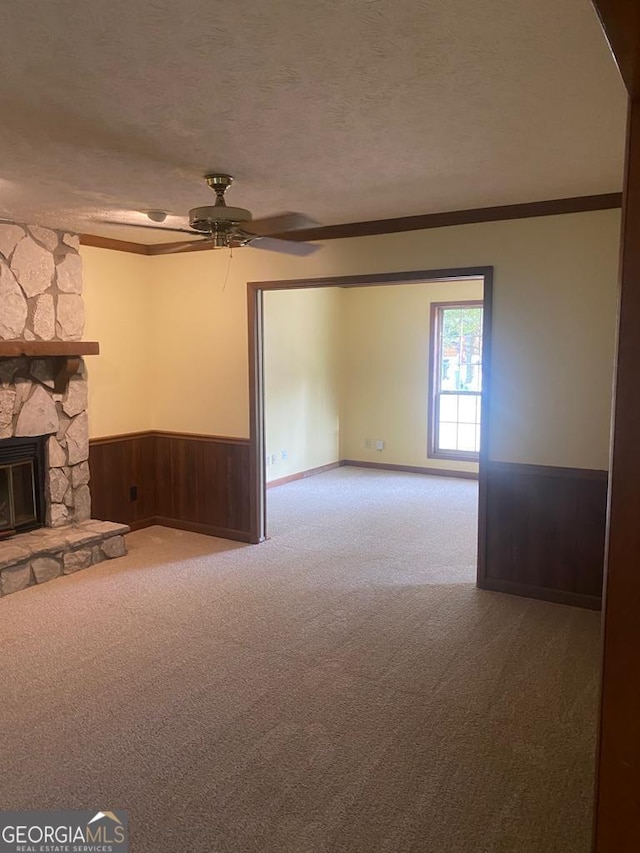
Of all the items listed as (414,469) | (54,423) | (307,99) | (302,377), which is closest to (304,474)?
(302,377)

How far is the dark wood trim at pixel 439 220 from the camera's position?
3.62 metres

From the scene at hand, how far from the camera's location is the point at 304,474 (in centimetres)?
754

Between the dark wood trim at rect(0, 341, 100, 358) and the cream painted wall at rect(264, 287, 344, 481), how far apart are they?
91.0 inches

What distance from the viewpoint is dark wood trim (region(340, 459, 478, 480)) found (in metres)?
7.37

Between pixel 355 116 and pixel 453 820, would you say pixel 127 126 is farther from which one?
pixel 453 820

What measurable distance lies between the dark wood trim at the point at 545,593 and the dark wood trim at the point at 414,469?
10.6ft

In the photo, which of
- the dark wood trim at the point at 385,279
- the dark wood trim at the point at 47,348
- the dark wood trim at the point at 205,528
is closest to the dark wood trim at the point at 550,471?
the dark wood trim at the point at 385,279

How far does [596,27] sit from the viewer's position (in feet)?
5.45

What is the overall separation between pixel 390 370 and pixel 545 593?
433 centimetres

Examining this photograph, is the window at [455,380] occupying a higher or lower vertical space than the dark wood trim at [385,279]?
lower

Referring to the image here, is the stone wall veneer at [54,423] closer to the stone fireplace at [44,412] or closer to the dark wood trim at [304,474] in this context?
the stone fireplace at [44,412]

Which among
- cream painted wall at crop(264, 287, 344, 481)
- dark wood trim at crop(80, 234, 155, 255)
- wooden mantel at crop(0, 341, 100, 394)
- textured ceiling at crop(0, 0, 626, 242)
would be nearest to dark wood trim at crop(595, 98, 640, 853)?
textured ceiling at crop(0, 0, 626, 242)

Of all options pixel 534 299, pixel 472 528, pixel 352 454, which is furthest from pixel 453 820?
pixel 352 454

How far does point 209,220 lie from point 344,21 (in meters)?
1.42
